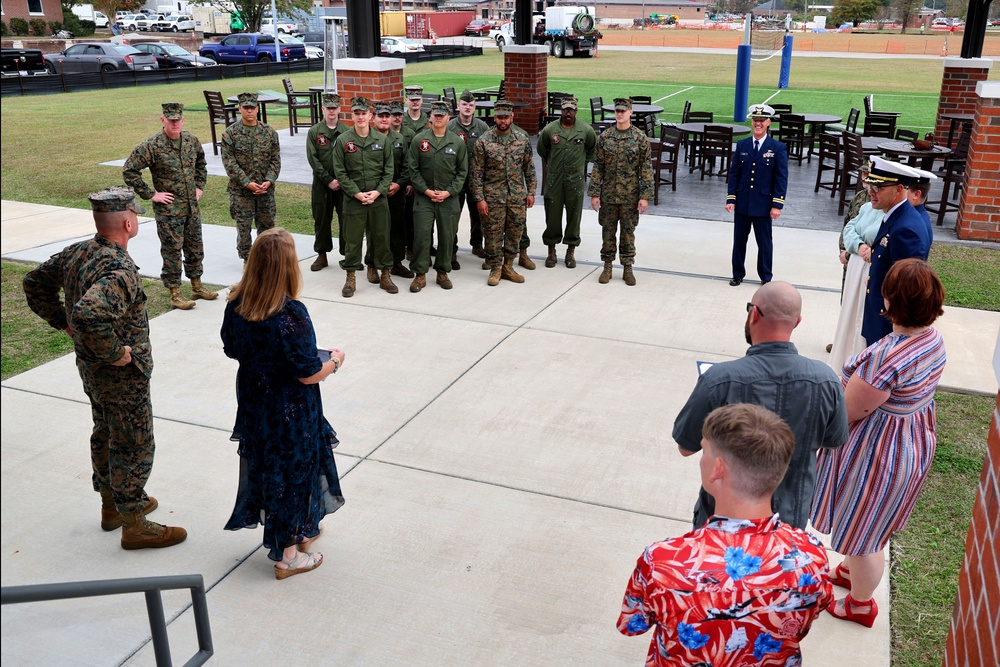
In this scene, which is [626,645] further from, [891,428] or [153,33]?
[153,33]

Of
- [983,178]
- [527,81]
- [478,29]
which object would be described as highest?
[478,29]

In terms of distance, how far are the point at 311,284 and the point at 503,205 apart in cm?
215

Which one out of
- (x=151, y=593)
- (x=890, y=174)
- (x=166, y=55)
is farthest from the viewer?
(x=166, y=55)

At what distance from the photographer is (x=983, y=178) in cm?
1066

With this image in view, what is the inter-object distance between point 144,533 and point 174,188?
4.17 m

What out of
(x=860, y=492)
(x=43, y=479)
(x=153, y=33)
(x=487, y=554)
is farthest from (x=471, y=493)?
(x=153, y=33)

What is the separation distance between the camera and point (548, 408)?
6.18 meters

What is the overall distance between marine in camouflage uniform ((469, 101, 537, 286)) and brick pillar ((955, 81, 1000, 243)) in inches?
227

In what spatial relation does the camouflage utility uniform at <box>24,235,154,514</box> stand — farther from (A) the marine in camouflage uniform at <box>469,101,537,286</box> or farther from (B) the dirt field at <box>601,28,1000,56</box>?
(B) the dirt field at <box>601,28,1000,56</box>

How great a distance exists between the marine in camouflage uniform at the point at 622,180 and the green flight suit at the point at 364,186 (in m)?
2.11

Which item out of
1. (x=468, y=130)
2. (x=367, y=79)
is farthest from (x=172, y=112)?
(x=367, y=79)

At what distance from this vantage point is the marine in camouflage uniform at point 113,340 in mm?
3986

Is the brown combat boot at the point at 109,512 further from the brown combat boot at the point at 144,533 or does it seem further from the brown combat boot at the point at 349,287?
the brown combat boot at the point at 349,287

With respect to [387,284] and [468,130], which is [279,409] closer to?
[387,284]
